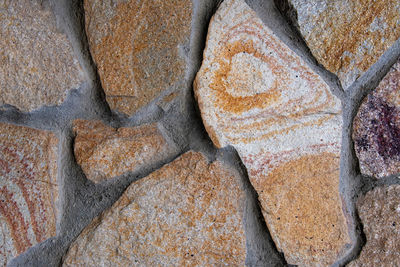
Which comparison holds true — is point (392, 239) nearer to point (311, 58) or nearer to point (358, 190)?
point (358, 190)

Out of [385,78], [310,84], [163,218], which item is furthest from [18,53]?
[385,78]

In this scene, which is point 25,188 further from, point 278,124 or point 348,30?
point 348,30

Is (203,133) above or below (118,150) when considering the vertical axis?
above

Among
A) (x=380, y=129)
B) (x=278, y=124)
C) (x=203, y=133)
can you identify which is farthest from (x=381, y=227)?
(x=203, y=133)

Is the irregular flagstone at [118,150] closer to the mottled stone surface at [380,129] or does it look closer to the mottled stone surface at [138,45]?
the mottled stone surface at [138,45]

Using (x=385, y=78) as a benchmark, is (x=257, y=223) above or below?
below

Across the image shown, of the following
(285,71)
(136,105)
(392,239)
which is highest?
(285,71)
